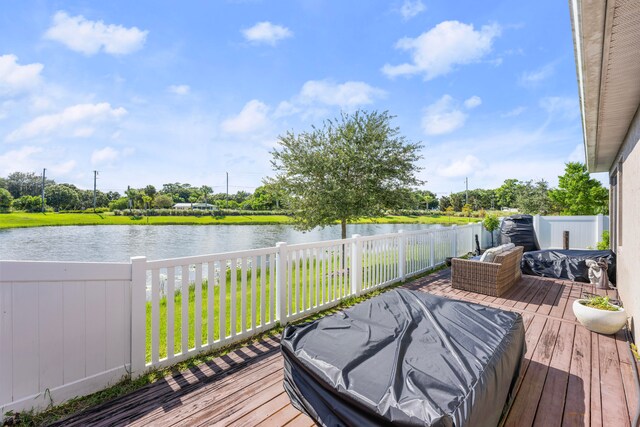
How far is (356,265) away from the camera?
427 cm

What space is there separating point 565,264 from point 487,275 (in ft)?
7.15

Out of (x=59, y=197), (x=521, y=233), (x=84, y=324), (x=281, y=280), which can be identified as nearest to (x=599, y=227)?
(x=521, y=233)

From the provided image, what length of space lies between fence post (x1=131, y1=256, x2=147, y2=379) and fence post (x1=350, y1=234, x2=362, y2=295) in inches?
109

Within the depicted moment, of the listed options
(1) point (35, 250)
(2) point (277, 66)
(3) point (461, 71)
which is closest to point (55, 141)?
(1) point (35, 250)

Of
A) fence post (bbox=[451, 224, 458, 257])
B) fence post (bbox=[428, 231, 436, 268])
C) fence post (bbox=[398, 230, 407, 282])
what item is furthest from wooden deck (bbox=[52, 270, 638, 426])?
fence post (bbox=[451, 224, 458, 257])

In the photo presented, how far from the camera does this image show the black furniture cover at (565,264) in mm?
5000

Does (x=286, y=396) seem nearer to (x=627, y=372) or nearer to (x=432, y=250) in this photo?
(x=627, y=372)

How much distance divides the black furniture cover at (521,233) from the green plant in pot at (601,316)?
4791 mm

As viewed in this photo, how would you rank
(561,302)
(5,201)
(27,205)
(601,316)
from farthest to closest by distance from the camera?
(27,205) < (5,201) < (561,302) < (601,316)

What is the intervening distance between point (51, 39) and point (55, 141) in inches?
809

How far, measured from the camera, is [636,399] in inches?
73.3

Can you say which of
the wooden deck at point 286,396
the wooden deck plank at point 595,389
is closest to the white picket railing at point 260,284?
the wooden deck at point 286,396

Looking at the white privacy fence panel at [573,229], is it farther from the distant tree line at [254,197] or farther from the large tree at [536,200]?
the large tree at [536,200]

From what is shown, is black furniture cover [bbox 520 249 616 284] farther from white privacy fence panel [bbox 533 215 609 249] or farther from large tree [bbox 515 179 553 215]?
large tree [bbox 515 179 553 215]
